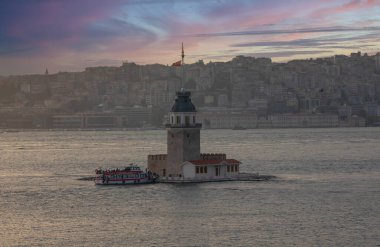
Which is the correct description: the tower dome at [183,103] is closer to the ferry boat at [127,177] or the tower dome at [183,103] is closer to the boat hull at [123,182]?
the ferry boat at [127,177]

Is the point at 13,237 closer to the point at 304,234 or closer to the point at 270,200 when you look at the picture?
the point at 304,234

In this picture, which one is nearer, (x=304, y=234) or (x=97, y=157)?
(x=304, y=234)

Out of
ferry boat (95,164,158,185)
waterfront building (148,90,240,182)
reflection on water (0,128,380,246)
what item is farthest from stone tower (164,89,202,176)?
reflection on water (0,128,380,246)

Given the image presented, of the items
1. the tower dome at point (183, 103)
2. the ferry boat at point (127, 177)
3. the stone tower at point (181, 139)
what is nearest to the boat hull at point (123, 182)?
the ferry boat at point (127, 177)

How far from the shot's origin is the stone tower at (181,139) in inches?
1906

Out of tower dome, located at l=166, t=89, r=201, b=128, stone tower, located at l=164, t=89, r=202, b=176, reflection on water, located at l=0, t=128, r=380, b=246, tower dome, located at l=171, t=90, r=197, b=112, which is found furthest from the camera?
tower dome, located at l=171, t=90, r=197, b=112

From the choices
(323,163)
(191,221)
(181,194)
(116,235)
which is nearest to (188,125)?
(181,194)

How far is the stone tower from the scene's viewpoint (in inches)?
1906

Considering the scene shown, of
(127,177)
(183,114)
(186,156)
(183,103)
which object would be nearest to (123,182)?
(127,177)

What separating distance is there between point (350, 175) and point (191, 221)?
21322 mm

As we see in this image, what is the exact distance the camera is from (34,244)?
32594mm

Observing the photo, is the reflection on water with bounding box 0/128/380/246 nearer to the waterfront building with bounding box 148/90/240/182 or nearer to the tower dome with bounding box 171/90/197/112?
the waterfront building with bounding box 148/90/240/182

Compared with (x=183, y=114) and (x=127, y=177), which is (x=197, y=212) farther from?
(x=127, y=177)

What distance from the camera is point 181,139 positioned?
4847 cm
